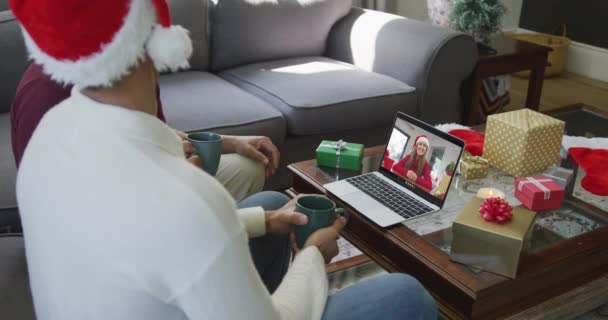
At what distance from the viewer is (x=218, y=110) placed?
7.18 ft

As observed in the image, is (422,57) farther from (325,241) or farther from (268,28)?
(325,241)

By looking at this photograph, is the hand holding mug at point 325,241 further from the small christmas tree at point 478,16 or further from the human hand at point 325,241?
the small christmas tree at point 478,16

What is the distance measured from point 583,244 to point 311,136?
1162 mm

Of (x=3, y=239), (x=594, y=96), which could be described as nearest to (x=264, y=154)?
(x=3, y=239)

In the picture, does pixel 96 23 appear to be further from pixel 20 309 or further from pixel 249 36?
pixel 249 36

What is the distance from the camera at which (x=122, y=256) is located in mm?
688

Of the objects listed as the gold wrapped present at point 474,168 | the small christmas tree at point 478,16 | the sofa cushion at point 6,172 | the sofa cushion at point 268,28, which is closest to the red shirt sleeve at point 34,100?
the sofa cushion at point 6,172

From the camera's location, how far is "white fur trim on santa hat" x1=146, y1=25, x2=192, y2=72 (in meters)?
0.73

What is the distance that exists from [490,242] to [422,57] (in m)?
1.39

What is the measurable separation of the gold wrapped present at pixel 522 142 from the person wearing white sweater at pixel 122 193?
1.05 metres

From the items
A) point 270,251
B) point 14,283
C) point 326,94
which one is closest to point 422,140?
point 270,251

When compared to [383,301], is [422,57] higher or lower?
higher

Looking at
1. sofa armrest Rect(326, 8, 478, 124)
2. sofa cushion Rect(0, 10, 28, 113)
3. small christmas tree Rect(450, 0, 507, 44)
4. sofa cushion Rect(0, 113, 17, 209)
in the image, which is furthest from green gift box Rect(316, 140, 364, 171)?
small christmas tree Rect(450, 0, 507, 44)

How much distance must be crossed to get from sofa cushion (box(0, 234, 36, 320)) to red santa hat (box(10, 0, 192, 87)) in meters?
0.66
